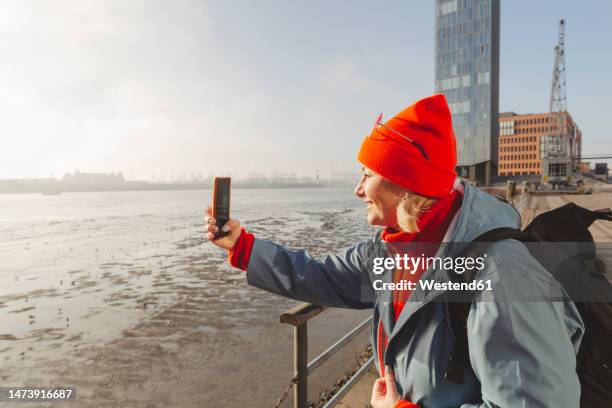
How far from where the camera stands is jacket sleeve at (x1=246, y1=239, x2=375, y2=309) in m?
2.40

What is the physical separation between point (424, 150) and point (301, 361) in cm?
197

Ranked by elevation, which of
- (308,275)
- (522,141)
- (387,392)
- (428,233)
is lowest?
(387,392)

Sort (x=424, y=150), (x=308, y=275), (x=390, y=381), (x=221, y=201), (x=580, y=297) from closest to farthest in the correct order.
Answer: (x=580, y=297) → (x=390, y=381) → (x=424, y=150) → (x=221, y=201) → (x=308, y=275)

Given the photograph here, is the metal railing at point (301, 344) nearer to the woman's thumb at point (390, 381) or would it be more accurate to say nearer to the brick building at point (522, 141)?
the woman's thumb at point (390, 381)

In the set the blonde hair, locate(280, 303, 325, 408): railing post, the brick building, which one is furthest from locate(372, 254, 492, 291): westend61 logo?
the brick building

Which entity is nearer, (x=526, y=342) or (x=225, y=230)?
(x=526, y=342)

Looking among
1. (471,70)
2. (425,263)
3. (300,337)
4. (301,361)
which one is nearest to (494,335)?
(425,263)

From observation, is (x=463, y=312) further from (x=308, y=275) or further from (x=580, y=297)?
(x=308, y=275)

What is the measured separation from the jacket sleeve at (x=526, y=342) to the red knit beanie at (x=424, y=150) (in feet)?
1.86

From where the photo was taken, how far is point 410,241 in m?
1.77

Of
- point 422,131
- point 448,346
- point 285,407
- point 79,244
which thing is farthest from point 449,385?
point 79,244

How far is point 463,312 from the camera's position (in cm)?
136

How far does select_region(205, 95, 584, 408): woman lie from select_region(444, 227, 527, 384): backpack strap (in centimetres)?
2

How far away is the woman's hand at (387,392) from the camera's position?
1.60m
